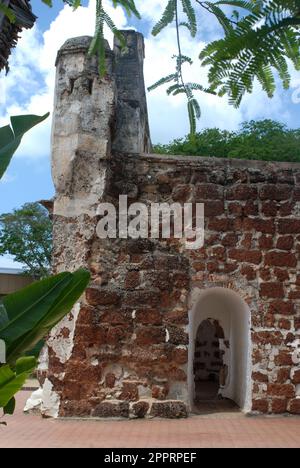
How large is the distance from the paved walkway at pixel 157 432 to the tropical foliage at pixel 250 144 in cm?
1784

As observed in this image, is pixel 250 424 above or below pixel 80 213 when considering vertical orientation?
below

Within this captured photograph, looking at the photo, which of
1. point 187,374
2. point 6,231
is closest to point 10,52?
point 187,374

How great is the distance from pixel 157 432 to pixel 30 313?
4.07 m

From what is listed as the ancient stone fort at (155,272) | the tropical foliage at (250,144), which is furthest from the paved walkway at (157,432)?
the tropical foliage at (250,144)

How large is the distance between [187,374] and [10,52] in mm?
4662

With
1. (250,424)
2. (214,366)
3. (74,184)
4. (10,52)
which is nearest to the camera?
(10,52)

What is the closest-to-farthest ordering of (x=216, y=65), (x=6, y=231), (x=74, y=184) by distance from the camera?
(x=216, y=65), (x=74, y=184), (x=6, y=231)

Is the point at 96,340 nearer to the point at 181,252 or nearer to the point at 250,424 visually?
the point at 181,252

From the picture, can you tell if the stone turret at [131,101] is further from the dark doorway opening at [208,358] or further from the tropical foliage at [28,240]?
the tropical foliage at [28,240]

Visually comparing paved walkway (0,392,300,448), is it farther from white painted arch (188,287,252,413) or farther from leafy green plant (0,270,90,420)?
leafy green plant (0,270,90,420)

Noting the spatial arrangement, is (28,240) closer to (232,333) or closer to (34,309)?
(232,333)

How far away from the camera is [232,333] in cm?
844

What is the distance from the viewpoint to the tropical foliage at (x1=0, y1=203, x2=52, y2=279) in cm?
2578

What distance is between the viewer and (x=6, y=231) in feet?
86.5
